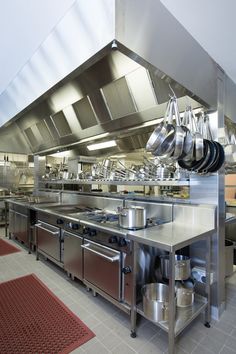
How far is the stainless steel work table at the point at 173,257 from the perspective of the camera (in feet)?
4.31

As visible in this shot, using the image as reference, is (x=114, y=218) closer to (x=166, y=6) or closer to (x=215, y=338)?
(x=215, y=338)

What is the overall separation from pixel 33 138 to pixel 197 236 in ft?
12.1

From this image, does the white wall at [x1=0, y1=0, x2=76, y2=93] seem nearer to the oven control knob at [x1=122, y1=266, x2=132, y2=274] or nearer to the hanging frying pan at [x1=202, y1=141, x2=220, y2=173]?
the hanging frying pan at [x1=202, y1=141, x2=220, y2=173]

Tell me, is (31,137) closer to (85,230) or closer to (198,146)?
(85,230)

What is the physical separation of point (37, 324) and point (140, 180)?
1664 mm

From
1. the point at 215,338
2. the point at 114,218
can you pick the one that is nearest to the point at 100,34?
the point at 114,218

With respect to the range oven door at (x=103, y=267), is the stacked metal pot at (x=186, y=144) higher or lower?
higher

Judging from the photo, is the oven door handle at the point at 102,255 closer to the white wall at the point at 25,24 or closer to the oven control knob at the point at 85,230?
→ the oven control knob at the point at 85,230

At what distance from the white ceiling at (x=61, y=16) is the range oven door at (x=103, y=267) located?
1868mm

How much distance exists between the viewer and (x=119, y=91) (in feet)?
7.35

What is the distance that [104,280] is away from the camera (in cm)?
186

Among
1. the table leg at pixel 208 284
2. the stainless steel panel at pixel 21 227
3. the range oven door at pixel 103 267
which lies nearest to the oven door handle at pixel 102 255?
the range oven door at pixel 103 267

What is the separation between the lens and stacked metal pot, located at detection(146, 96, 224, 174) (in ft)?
5.19

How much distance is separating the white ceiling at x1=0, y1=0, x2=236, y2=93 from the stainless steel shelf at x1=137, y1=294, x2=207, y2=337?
2.15 metres
